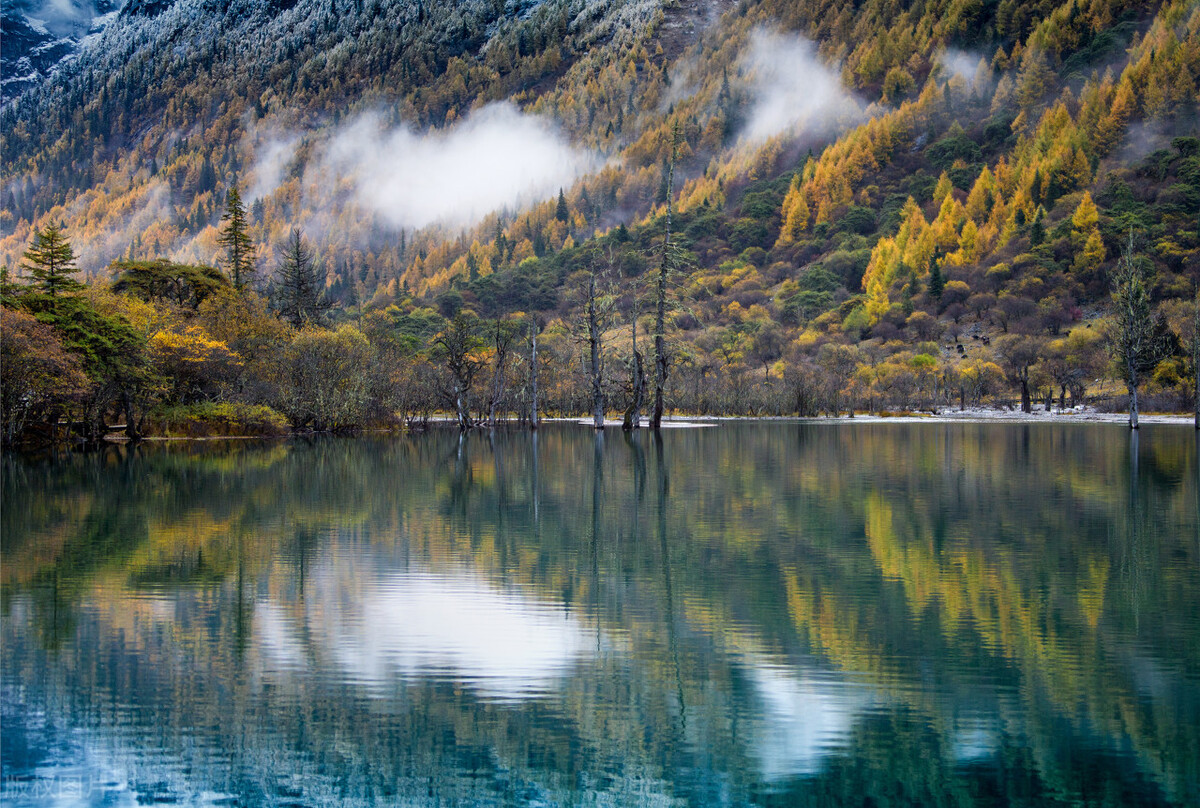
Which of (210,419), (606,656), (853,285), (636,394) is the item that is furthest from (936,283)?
(606,656)

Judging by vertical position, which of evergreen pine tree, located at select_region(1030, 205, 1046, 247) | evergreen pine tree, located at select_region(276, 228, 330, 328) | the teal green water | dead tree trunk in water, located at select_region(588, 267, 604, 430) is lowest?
the teal green water

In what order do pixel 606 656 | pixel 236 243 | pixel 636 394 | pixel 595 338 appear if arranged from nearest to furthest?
1. pixel 606 656
2. pixel 595 338
3. pixel 636 394
4. pixel 236 243

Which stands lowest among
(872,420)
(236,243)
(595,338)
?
(872,420)

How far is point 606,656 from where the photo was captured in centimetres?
630

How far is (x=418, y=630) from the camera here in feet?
22.9

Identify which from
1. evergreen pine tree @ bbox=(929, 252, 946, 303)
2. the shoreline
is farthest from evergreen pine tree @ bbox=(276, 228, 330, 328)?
evergreen pine tree @ bbox=(929, 252, 946, 303)

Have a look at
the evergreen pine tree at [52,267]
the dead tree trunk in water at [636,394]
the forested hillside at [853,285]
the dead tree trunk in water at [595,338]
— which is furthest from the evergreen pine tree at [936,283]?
the evergreen pine tree at [52,267]

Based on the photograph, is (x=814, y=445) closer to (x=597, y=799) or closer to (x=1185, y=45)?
(x=597, y=799)

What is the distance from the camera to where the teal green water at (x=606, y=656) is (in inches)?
182

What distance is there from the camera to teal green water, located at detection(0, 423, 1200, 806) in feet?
15.1

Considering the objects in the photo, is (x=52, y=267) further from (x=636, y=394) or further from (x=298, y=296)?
(x=298, y=296)

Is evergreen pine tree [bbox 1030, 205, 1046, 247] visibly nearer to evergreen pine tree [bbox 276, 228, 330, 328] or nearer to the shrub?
evergreen pine tree [bbox 276, 228, 330, 328]

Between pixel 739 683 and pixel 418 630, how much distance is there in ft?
8.18

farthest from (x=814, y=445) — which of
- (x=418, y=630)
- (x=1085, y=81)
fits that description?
(x=1085, y=81)
